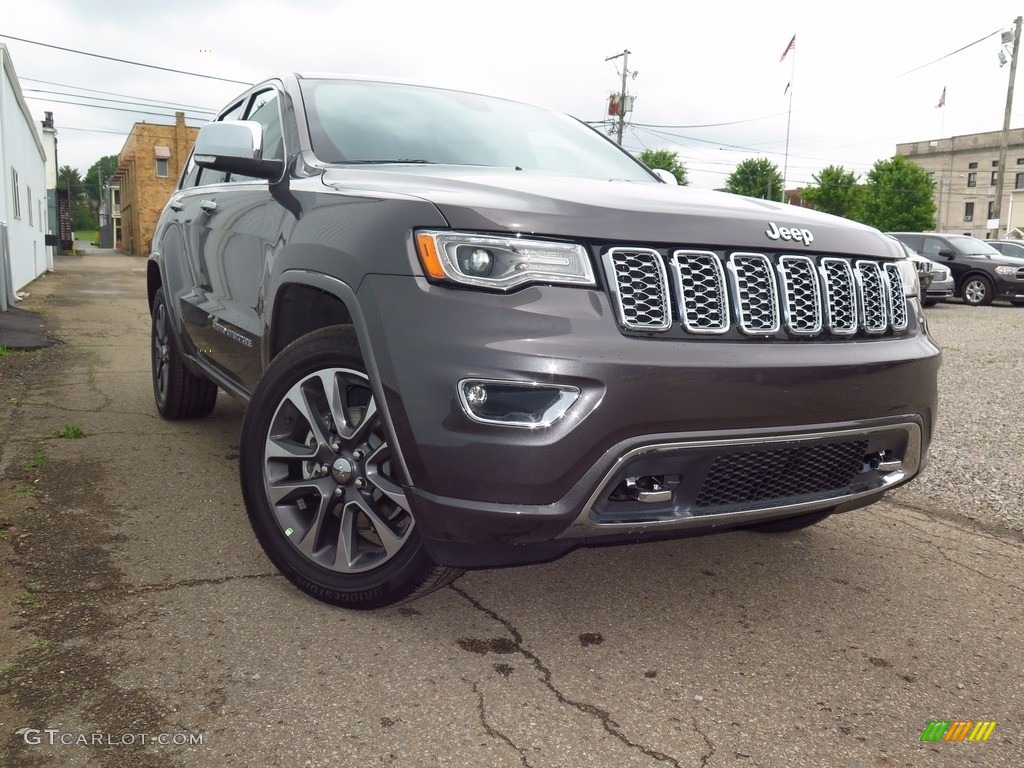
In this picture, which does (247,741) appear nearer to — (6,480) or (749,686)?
(749,686)

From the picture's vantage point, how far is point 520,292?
2176 millimetres

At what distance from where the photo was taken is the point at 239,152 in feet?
10.3

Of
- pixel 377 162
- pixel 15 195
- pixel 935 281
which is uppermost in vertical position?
pixel 15 195

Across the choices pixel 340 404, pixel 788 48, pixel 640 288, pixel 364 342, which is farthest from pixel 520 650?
pixel 788 48

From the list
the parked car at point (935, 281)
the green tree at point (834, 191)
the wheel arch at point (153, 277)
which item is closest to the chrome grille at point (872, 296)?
the wheel arch at point (153, 277)

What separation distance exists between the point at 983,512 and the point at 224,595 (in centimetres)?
335

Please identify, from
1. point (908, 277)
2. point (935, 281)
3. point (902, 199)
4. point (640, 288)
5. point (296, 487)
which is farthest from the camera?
point (902, 199)

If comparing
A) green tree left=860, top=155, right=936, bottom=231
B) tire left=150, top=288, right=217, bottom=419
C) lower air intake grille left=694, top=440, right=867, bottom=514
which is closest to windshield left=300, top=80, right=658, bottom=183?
lower air intake grille left=694, top=440, right=867, bottom=514

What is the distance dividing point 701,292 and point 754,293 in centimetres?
18

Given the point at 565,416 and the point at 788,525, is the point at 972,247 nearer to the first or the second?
the point at 788,525

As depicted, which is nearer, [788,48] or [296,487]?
[296,487]

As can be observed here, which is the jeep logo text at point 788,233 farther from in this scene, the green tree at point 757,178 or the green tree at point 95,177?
the green tree at point 95,177

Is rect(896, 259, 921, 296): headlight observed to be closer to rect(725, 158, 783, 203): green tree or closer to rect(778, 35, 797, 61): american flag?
rect(778, 35, 797, 61): american flag

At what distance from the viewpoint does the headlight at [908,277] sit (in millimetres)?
2859
